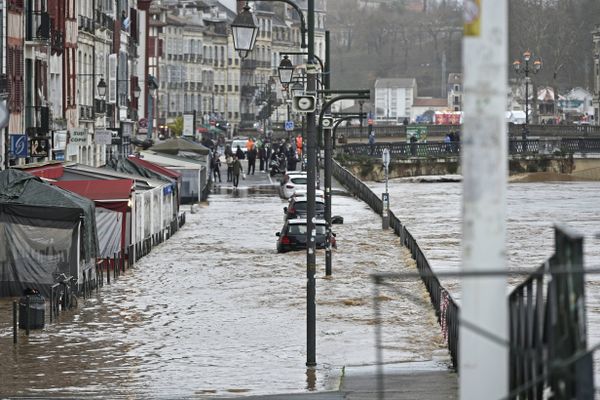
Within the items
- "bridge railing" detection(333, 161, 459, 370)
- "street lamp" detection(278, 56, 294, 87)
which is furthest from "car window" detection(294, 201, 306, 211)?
"street lamp" detection(278, 56, 294, 87)

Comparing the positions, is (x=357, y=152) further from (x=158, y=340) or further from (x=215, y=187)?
(x=158, y=340)

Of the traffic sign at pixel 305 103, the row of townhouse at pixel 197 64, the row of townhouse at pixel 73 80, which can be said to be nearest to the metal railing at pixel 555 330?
the row of townhouse at pixel 73 80

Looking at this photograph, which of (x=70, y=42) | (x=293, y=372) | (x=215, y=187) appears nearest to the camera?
(x=293, y=372)

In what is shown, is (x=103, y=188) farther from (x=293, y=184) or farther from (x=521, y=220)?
(x=293, y=184)

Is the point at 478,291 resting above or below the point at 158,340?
above

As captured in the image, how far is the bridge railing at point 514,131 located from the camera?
436ft

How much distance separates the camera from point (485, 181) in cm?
812

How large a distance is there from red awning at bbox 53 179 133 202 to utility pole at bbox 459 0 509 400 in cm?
3058

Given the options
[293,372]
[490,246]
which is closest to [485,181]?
[490,246]

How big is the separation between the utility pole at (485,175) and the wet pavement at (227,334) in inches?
294

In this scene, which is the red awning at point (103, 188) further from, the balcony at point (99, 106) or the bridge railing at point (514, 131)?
the bridge railing at point (514, 131)

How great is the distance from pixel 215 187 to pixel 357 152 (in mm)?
24346

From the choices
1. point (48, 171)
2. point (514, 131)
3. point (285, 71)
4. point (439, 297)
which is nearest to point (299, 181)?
point (48, 171)

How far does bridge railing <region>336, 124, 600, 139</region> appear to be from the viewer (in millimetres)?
132750
